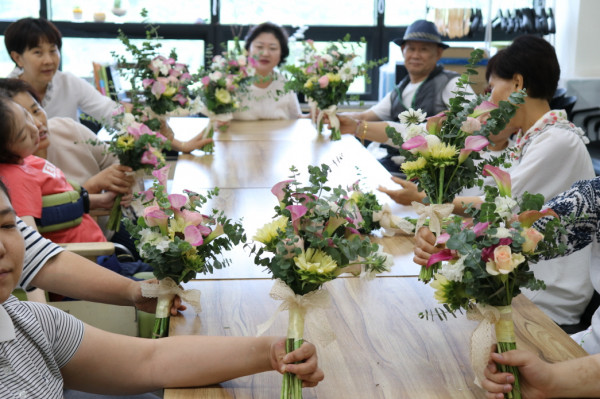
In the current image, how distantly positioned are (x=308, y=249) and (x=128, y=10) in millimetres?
6736

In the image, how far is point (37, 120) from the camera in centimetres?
321

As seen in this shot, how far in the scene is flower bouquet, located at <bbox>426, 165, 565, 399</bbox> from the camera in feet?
4.60

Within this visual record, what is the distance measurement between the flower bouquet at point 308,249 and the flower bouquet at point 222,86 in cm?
285

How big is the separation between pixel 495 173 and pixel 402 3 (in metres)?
6.81

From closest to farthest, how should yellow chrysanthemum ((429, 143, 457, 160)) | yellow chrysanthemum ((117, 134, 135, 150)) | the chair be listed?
yellow chrysanthemum ((429, 143, 457, 160)), yellow chrysanthemum ((117, 134, 135, 150)), the chair

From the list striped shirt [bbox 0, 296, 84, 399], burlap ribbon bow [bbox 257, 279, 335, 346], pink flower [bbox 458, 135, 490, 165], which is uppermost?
pink flower [bbox 458, 135, 490, 165]

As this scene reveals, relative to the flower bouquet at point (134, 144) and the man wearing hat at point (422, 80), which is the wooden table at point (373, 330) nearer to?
the flower bouquet at point (134, 144)

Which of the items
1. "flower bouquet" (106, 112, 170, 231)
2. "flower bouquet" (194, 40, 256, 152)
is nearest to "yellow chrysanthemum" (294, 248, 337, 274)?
"flower bouquet" (106, 112, 170, 231)

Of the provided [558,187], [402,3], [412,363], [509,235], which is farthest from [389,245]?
[402,3]

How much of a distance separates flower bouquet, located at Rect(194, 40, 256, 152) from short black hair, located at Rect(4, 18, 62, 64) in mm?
905

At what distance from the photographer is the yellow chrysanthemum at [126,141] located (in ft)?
10.9

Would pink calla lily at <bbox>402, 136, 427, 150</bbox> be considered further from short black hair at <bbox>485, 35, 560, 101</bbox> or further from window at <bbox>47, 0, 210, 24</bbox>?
window at <bbox>47, 0, 210, 24</bbox>

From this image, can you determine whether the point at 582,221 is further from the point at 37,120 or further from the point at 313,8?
the point at 313,8

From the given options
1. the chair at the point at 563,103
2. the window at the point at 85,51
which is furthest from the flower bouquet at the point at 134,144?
the window at the point at 85,51
